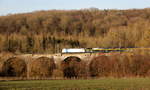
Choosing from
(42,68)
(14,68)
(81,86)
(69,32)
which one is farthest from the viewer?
(69,32)

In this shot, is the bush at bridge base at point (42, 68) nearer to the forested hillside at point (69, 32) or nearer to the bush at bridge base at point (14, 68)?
the bush at bridge base at point (14, 68)

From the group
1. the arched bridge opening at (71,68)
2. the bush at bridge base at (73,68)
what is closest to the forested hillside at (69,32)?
the bush at bridge base at (73,68)

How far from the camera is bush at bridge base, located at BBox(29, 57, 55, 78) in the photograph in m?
51.5

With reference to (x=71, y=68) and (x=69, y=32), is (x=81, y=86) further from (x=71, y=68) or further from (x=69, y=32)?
(x=69, y=32)

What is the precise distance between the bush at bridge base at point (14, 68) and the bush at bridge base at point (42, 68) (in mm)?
1479

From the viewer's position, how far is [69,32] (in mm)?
121750

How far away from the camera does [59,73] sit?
163 ft

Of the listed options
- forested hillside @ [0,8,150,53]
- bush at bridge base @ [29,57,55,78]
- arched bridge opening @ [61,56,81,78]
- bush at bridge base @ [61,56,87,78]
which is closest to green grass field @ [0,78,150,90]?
bush at bridge base @ [61,56,87,78]

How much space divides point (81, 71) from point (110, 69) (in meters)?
5.28

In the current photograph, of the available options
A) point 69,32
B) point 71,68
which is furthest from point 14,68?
point 69,32

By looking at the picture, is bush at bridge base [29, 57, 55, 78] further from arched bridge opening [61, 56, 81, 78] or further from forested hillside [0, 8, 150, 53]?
forested hillside [0, 8, 150, 53]

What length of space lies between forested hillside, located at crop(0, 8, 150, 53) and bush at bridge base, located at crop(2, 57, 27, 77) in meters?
23.4

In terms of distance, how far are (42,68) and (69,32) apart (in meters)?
69.2

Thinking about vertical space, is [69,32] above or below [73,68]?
above
